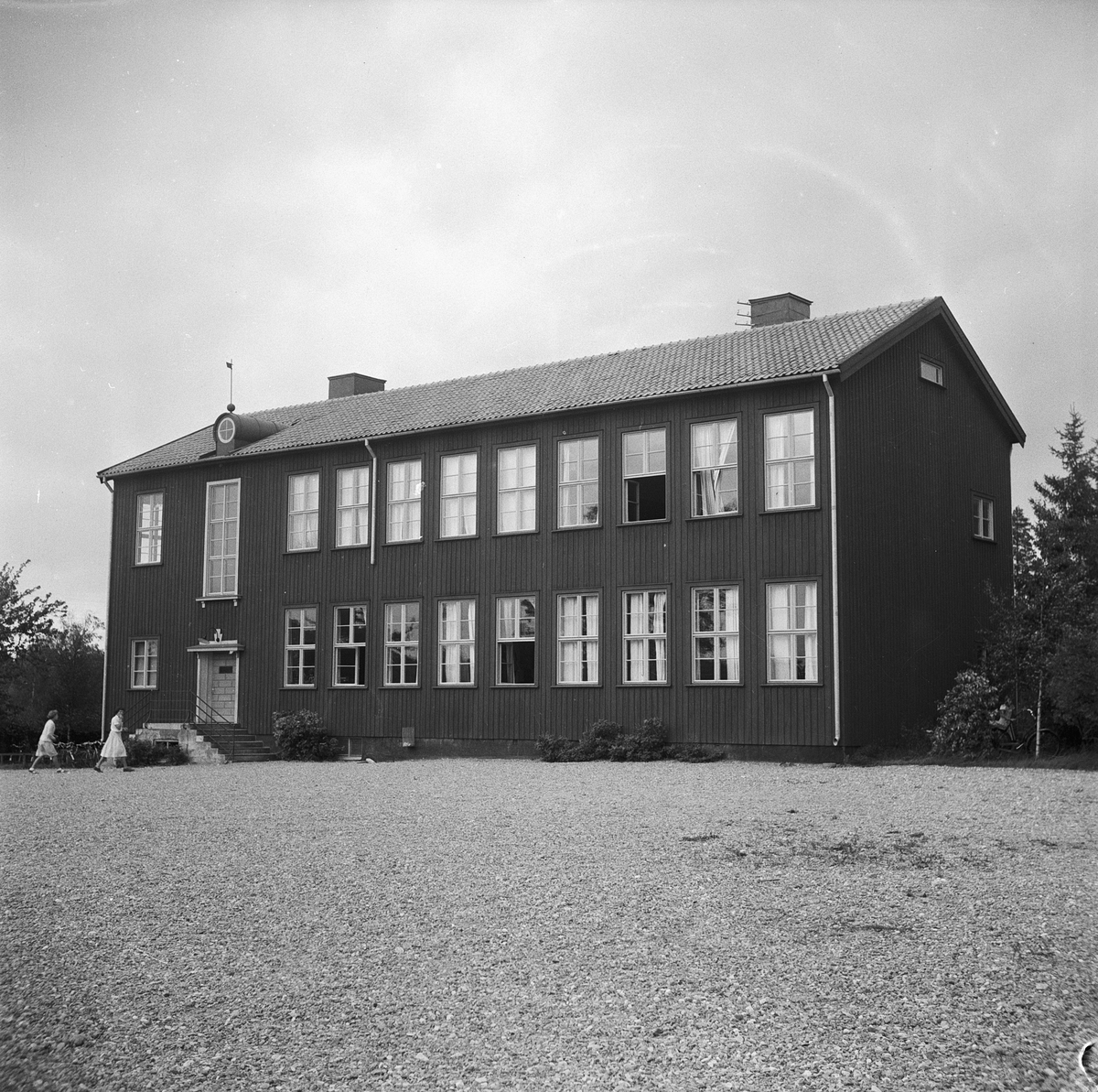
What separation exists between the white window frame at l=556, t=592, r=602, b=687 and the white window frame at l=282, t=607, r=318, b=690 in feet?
22.4

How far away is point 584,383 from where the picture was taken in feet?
93.7

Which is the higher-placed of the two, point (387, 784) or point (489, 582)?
point (489, 582)

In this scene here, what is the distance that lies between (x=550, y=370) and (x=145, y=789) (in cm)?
1441

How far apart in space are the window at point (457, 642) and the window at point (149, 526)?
31.8 feet

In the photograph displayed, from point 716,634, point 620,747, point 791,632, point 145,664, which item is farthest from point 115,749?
point 791,632

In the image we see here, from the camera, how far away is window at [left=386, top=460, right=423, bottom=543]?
29688 mm

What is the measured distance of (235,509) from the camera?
33.0 m

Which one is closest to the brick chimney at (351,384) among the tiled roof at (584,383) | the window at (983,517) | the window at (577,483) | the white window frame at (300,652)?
the tiled roof at (584,383)

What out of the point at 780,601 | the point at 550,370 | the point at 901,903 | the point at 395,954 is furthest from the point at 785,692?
the point at 395,954

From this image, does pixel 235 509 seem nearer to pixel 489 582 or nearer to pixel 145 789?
pixel 489 582

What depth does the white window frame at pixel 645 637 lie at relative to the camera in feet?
83.7

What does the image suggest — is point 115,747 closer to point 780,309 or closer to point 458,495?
point 458,495

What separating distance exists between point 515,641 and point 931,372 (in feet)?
33.5

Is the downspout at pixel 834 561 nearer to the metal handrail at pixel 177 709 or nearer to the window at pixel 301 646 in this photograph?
the window at pixel 301 646
